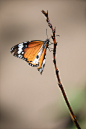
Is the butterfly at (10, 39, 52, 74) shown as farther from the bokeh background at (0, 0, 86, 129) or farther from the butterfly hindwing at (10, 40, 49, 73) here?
the bokeh background at (0, 0, 86, 129)

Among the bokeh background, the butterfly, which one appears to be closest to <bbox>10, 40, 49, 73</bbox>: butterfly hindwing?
the butterfly

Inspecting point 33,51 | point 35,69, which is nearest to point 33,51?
point 33,51

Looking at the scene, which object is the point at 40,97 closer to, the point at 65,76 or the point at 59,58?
the point at 65,76

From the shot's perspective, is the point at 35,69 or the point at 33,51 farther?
the point at 35,69

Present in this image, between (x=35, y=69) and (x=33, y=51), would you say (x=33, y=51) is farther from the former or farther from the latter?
(x=35, y=69)

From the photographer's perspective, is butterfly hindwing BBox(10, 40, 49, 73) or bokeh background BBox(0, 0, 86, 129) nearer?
butterfly hindwing BBox(10, 40, 49, 73)

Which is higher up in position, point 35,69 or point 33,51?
point 33,51

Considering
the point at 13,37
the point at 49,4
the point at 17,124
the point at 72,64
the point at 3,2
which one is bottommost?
the point at 17,124

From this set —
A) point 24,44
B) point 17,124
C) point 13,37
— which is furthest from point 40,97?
point 24,44
